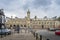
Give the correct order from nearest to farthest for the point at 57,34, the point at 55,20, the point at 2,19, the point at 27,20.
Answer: the point at 57,34 < the point at 2,19 < the point at 27,20 < the point at 55,20

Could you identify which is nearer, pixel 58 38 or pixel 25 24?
pixel 58 38

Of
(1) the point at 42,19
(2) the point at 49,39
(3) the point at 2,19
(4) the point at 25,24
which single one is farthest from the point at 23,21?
(2) the point at 49,39

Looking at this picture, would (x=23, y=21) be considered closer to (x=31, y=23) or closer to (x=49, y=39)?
(x=31, y=23)

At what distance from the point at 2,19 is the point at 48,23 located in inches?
4952

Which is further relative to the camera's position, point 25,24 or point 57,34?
point 25,24

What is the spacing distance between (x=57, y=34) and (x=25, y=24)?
165455 millimetres

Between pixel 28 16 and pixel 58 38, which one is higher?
pixel 28 16

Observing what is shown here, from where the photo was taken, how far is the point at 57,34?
21.4 ft

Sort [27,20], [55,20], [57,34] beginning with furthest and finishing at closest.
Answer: [55,20] < [27,20] < [57,34]

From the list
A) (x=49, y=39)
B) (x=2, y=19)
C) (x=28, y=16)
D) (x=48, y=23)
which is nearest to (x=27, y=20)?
(x=28, y=16)

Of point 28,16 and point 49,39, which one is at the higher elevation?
point 28,16

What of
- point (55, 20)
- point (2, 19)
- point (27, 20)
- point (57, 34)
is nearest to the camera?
point (57, 34)

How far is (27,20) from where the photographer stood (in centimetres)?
17125

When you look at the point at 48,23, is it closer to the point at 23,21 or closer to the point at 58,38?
the point at 23,21
